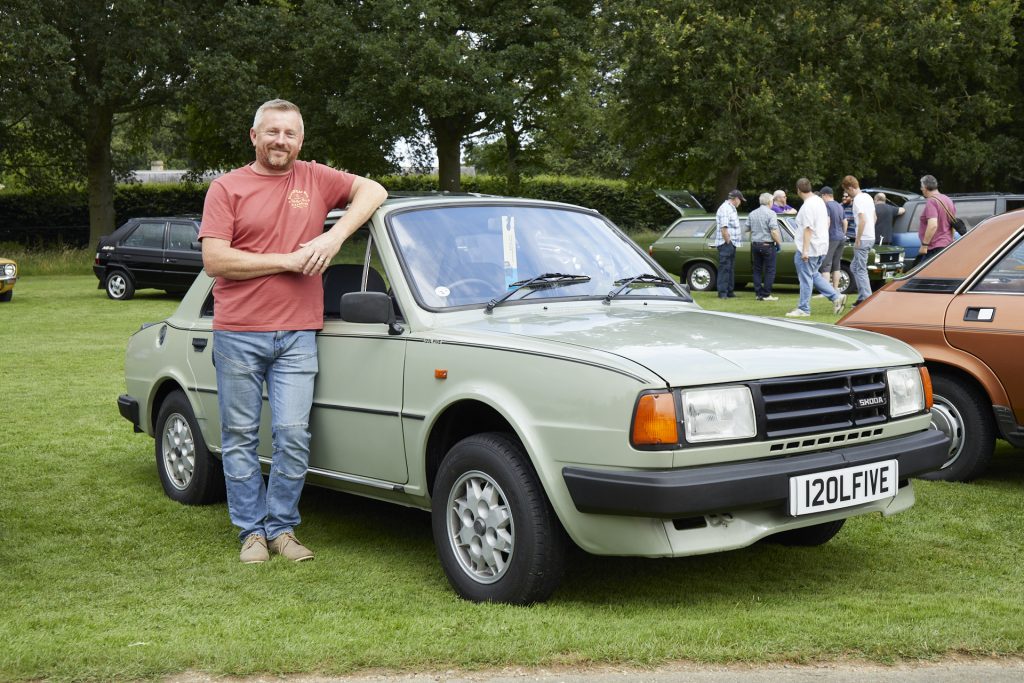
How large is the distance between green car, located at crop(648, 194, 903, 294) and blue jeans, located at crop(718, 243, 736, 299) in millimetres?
400

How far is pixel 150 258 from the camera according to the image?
24109 mm

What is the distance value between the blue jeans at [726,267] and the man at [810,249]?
3367 mm

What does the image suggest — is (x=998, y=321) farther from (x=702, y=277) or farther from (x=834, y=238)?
(x=702, y=277)

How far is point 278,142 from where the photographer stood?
546 centimetres

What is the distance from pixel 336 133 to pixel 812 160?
14.8m

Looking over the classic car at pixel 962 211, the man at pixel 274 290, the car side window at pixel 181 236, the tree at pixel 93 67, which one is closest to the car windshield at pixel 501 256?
the man at pixel 274 290

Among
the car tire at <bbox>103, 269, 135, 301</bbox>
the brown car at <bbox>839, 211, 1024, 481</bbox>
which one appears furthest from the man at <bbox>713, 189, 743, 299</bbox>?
the brown car at <bbox>839, 211, 1024, 481</bbox>

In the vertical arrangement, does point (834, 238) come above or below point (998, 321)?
above

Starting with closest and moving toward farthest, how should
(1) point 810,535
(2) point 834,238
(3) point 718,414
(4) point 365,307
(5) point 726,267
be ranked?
1. (3) point 718,414
2. (4) point 365,307
3. (1) point 810,535
4. (2) point 834,238
5. (5) point 726,267

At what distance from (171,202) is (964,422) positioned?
4052 cm

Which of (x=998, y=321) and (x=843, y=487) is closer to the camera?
(x=843, y=487)

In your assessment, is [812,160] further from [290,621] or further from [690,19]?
[290,621]

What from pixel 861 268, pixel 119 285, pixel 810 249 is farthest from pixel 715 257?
pixel 119 285

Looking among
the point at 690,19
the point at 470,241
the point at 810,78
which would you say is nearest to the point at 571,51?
the point at 690,19
